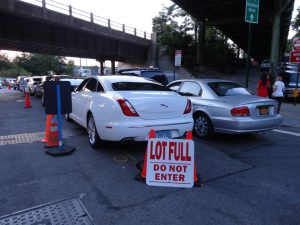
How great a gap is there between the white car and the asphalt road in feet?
1.86

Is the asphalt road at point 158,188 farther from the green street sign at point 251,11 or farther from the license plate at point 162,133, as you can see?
the green street sign at point 251,11

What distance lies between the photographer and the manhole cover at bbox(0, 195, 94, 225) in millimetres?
2908

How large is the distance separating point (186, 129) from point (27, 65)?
91504 millimetres

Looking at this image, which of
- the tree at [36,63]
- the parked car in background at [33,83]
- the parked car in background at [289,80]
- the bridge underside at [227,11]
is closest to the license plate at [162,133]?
the parked car in background at [289,80]

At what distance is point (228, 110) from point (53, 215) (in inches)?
164

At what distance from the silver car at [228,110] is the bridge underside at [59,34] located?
58.0 ft

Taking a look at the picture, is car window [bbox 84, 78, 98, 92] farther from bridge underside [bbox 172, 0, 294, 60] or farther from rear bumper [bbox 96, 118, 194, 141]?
bridge underside [bbox 172, 0, 294, 60]

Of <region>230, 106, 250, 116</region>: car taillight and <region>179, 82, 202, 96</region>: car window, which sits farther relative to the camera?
<region>179, 82, 202, 96</region>: car window

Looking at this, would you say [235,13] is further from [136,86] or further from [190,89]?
[136,86]

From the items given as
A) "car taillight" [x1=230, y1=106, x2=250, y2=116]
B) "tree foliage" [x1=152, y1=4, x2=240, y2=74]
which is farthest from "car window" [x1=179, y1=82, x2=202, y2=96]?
"tree foliage" [x1=152, y1=4, x2=240, y2=74]

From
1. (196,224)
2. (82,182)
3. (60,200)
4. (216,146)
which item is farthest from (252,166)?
(60,200)

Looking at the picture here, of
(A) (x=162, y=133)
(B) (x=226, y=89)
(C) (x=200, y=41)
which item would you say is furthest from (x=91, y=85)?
(C) (x=200, y=41)

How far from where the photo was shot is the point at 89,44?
2830 centimetres

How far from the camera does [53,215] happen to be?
3045 mm
